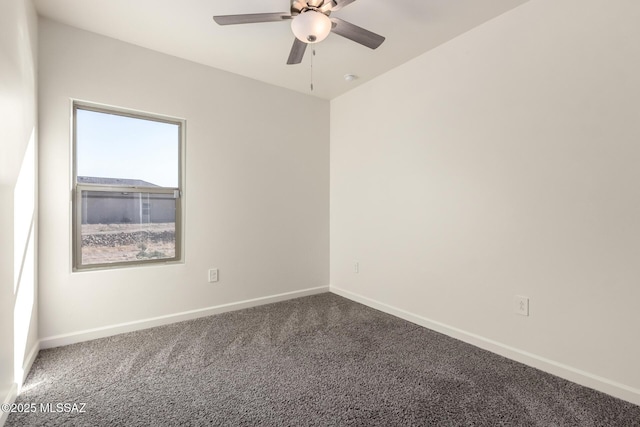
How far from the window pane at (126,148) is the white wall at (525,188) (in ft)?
6.98

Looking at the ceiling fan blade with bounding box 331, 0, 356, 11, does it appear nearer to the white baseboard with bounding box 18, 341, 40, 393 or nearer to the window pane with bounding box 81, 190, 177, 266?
the window pane with bounding box 81, 190, 177, 266

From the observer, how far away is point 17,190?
181 centimetres

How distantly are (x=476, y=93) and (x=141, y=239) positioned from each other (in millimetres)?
3168

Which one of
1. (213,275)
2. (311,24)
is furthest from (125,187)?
(311,24)

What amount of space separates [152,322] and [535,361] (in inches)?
122

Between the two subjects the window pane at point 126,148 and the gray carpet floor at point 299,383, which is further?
the window pane at point 126,148

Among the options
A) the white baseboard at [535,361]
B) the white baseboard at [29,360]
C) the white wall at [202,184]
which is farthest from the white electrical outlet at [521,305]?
the white baseboard at [29,360]

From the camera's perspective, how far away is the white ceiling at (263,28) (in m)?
2.19

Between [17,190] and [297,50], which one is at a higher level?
[297,50]

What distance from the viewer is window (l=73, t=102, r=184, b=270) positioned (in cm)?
257

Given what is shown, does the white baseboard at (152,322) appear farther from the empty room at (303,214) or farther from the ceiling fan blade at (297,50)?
the ceiling fan blade at (297,50)

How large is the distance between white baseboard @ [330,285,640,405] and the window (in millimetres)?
2455

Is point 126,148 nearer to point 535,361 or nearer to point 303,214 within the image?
point 303,214

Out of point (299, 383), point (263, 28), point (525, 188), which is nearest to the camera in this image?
point (299, 383)
